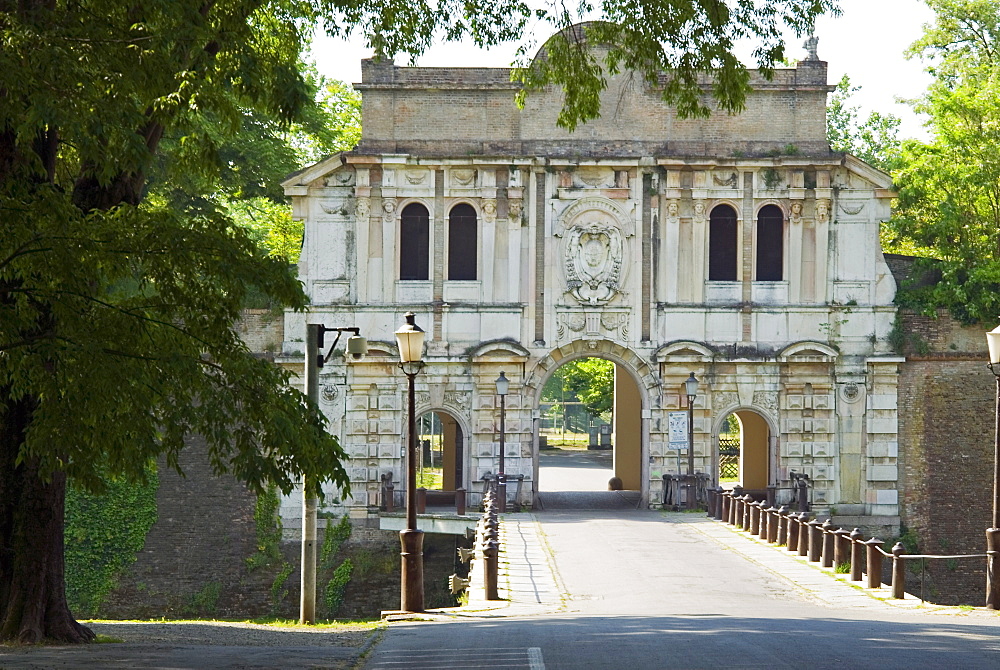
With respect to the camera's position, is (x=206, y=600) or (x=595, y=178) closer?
A: (x=206, y=600)

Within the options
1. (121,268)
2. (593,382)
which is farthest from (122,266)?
(593,382)

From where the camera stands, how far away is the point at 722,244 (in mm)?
34719

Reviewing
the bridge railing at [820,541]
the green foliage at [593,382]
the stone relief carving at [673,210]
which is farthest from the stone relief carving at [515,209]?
the green foliage at [593,382]

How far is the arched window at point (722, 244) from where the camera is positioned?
34.6 meters

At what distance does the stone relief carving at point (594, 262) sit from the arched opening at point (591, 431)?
1.94 m

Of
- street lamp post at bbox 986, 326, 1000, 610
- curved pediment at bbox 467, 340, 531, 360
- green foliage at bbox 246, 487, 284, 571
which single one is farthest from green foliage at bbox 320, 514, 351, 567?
street lamp post at bbox 986, 326, 1000, 610

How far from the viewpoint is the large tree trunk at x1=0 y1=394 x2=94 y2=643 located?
14.9 metres

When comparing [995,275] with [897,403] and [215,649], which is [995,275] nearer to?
[897,403]

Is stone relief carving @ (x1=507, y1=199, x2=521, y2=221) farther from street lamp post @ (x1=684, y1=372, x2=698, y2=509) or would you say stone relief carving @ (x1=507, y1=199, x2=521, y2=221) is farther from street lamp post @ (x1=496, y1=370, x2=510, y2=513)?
street lamp post @ (x1=684, y1=372, x2=698, y2=509)

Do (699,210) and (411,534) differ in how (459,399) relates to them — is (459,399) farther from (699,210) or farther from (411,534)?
(411,534)

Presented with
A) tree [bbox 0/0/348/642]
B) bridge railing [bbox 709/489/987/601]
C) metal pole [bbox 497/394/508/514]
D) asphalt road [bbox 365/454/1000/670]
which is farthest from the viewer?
metal pole [bbox 497/394/508/514]

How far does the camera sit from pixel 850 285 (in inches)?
1361

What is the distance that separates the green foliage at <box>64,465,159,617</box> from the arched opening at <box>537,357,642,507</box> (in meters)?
10.6

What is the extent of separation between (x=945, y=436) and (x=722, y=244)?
7398 millimetres
